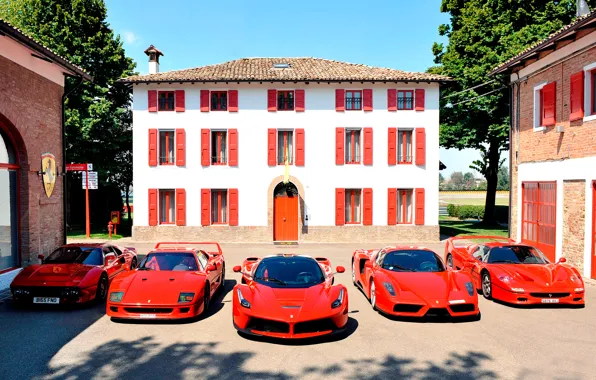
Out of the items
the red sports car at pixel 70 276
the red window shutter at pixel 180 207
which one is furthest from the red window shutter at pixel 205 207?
the red sports car at pixel 70 276

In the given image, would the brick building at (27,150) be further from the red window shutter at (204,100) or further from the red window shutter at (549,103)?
the red window shutter at (549,103)

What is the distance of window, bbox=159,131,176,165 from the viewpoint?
22219mm

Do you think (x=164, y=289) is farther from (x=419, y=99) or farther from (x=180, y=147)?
(x=419, y=99)

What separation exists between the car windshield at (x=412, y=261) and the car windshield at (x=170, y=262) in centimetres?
416

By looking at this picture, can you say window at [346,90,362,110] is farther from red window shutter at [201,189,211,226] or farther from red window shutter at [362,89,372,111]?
red window shutter at [201,189,211,226]

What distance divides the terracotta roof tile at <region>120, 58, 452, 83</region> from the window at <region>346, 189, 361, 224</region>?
5929 millimetres

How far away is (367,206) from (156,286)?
15.7m

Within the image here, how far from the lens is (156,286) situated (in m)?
7.74

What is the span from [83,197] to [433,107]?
2379cm

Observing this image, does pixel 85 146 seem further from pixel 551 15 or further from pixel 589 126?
pixel 551 15

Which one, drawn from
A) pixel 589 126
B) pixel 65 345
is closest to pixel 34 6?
pixel 65 345

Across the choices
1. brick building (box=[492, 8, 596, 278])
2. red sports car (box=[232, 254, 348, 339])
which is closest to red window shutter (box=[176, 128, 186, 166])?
brick building (box=[492, 8, 596, 278])

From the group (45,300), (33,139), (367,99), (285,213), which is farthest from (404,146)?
(45,300)

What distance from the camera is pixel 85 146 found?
24766 mm
